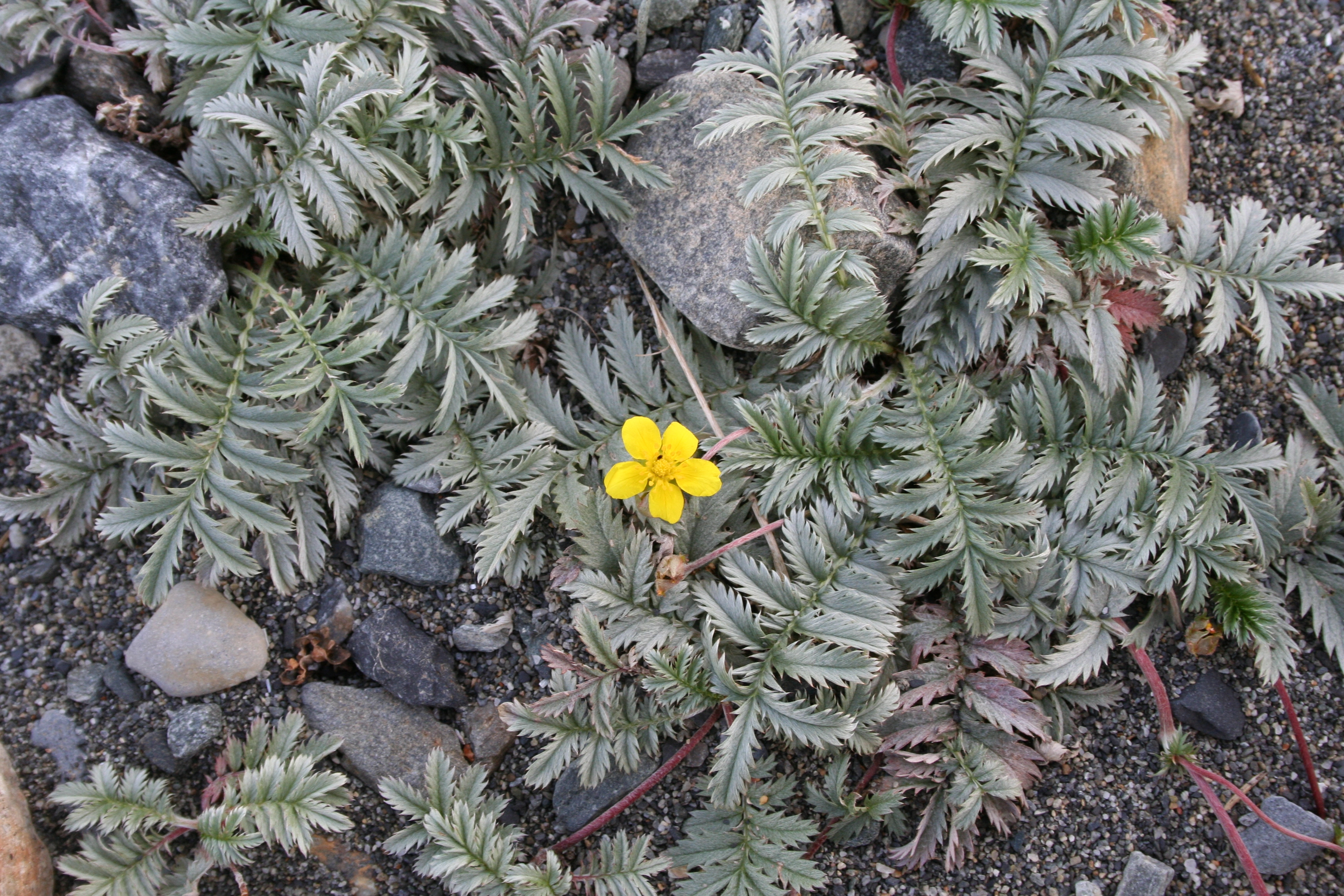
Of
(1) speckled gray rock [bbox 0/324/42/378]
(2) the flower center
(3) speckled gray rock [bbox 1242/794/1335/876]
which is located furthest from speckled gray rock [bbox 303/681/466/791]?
(3) speckled gray rock [bbox 1242/794/1335/876]

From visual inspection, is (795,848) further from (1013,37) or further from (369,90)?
(1013,37)

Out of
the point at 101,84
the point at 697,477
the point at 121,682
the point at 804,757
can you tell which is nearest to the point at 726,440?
the point at 697,477

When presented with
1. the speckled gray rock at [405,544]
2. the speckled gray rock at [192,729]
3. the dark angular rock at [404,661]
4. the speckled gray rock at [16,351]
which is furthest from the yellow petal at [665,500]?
the speckled gray rock at [16,351]

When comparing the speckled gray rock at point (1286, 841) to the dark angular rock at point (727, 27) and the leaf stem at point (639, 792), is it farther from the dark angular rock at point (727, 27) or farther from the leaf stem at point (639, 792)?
the dark angular rock at point (727, 27)

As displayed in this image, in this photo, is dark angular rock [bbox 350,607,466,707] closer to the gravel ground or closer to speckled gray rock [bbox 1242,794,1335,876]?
the gravel ground

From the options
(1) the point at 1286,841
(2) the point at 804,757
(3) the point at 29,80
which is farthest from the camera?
(3) the point at 29,80

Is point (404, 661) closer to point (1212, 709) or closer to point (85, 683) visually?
point (85, 683)

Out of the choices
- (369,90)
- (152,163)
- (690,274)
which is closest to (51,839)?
(152,163)
